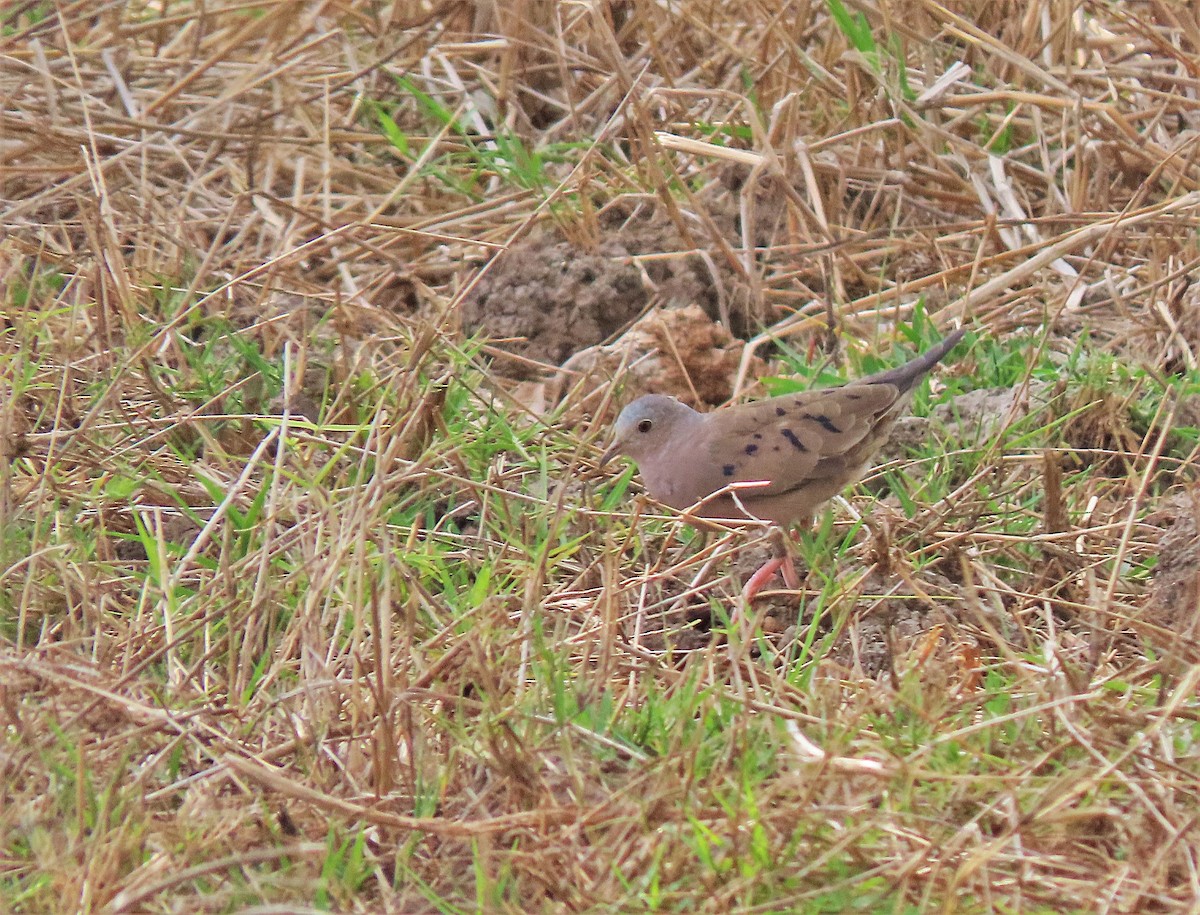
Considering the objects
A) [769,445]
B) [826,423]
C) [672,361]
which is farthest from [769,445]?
[672,361]

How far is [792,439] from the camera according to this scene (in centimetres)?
449

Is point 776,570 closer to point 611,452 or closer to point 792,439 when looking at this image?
point 792,439

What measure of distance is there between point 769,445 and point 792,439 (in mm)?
87

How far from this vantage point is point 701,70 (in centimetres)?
684

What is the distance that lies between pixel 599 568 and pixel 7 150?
3693 mm

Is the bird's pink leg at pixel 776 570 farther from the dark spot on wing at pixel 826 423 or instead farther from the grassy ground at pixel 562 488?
the dark spot on wing at pixel 826 423

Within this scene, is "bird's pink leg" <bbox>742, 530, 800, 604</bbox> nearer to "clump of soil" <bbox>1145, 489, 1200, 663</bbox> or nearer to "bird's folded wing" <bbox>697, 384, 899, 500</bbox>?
"bird's folded wing" <bbox>697, 384, 899, 500</bbox>

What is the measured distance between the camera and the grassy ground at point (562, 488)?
9.30 feet

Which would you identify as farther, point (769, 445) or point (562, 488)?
point (769, 445)

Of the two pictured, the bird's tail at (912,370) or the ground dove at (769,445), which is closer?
the ground dove at (769,445)

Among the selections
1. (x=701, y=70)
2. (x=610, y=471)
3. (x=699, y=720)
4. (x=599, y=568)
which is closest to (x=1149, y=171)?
(x=701, y=70)

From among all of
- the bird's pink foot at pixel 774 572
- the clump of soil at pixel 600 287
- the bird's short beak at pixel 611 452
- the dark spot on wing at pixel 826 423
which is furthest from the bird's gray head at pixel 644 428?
the clump of soil at pixel 600 287

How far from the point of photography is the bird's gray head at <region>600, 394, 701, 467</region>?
4.63 meters

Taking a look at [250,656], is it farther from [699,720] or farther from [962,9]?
[962,9]
